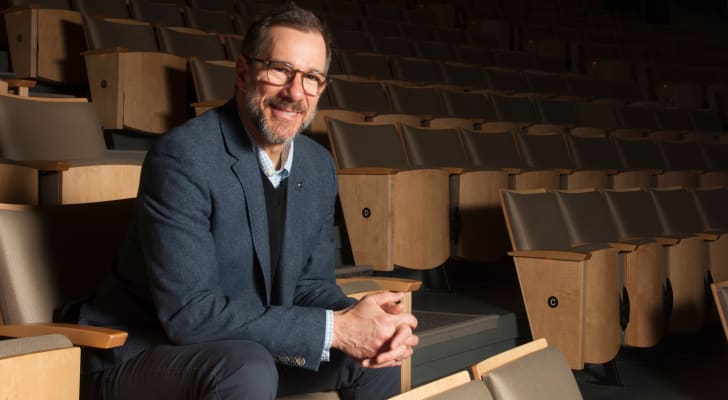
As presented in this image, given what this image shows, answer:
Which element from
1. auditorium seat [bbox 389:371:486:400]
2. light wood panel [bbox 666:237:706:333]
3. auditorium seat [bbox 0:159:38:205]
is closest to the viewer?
auditorium seat [bbox 389:371:486:400]

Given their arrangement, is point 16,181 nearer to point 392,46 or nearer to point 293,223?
point 293,223

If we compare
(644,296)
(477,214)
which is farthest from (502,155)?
(644,296)

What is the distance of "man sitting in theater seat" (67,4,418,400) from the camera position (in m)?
0.35

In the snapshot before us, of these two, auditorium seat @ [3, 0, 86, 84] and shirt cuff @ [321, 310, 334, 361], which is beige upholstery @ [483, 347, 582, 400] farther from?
auditorium seat @ [3, 0, 86, 84]

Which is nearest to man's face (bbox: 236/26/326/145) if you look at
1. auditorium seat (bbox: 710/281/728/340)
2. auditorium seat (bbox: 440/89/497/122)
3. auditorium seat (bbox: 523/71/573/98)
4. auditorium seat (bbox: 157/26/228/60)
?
auditorium seat (bbox: 710/281/728/340)

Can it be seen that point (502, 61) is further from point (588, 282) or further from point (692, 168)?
point (588, 282)

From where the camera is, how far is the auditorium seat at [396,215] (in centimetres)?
71

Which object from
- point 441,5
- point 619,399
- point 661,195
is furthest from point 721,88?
point 619,399

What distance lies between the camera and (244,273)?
1.26 feet

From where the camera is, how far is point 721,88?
1.63 meters

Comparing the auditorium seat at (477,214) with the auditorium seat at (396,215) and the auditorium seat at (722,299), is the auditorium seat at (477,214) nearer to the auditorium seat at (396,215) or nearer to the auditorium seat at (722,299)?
the auditorium seat at (396,215)

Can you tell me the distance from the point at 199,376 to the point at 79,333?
2.0 inches

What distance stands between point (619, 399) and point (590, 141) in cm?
51

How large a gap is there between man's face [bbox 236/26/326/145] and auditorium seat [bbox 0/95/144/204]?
19cm
